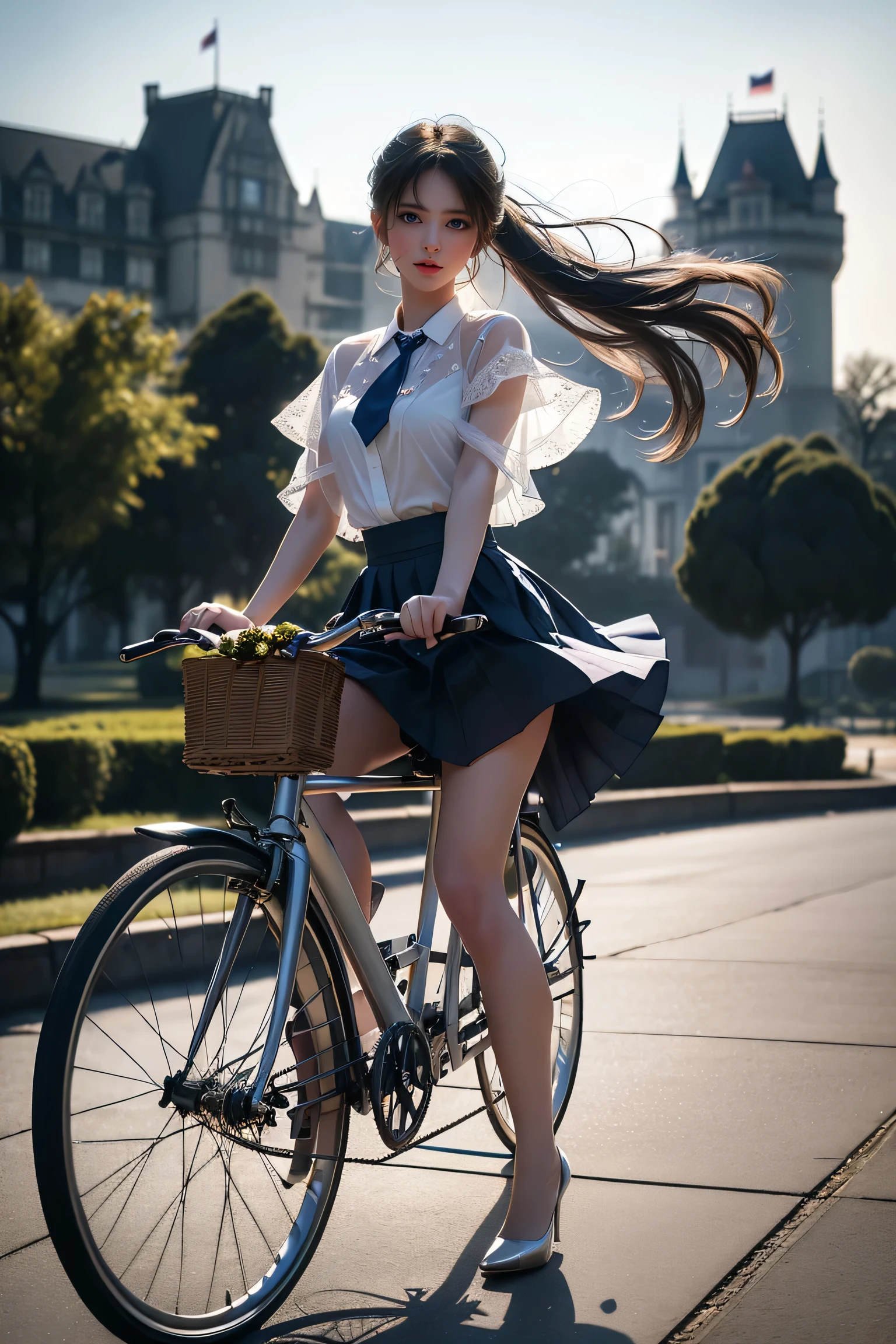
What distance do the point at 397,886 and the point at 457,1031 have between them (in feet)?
15.1

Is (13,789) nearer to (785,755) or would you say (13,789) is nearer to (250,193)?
(785,755)

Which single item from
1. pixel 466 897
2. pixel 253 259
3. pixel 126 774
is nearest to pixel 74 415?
pixel 126 774

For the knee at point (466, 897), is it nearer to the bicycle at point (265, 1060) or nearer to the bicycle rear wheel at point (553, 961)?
the bicycle at point (265, 1060)

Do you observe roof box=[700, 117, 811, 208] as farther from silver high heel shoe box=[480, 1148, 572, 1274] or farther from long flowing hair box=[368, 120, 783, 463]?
silver high heel shoe box=[480, 1148, 572, 1274]

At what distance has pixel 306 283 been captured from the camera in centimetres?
6975

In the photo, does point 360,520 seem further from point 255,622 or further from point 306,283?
point 306,283

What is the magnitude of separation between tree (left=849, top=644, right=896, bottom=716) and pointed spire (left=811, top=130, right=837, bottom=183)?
120 ft

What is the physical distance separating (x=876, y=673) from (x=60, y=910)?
123ft

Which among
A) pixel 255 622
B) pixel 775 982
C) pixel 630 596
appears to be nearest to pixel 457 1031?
pixel 255 622

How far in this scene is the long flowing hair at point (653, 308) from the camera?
3.09m

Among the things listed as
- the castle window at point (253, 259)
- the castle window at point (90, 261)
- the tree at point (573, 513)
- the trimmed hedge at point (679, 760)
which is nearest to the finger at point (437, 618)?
the trimmed hedge at point (679, 760)

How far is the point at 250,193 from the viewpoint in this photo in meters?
66.3

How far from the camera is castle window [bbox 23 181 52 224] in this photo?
63812 millimetres

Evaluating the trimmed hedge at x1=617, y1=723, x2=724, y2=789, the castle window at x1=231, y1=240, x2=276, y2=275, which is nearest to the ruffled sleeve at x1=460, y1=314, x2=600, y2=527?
the trimmed hedge at x1=617, y1=723, x2=724, y2=789
